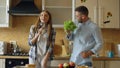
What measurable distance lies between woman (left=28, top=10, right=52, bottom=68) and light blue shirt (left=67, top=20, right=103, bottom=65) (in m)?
0.29

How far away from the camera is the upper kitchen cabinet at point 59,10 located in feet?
15.6

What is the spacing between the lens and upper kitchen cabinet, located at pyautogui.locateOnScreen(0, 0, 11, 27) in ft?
15.0

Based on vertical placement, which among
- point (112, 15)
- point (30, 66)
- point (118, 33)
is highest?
point (112, 15)

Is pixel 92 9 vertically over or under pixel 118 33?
over

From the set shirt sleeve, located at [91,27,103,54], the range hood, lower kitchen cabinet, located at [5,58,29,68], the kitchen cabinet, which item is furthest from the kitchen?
shirt sleeve, located at [91,27,103,54]

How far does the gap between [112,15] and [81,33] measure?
5.06ft

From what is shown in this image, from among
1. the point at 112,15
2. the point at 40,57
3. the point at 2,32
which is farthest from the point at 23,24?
the point at 40,57

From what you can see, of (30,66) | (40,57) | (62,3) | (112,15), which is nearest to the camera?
(30,66)

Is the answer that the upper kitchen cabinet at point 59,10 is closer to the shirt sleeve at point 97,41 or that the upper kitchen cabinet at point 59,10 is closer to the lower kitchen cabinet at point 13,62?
the lower kitchen cabinet at point 13,62

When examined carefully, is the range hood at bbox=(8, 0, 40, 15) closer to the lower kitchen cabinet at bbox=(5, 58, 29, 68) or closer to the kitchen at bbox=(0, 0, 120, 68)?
the kitchen at bbox=(0, 0, 120, 68)

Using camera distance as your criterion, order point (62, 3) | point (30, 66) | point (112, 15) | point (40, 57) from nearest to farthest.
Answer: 1. point (30, 66)
2. point (40, 57)
3. point (112, 15)
4. point (62, 3)

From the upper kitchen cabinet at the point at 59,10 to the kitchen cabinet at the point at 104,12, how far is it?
28 centimetres

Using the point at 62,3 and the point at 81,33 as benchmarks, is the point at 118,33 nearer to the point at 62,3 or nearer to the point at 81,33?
the point at 62,3

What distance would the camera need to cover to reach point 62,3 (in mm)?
4809
